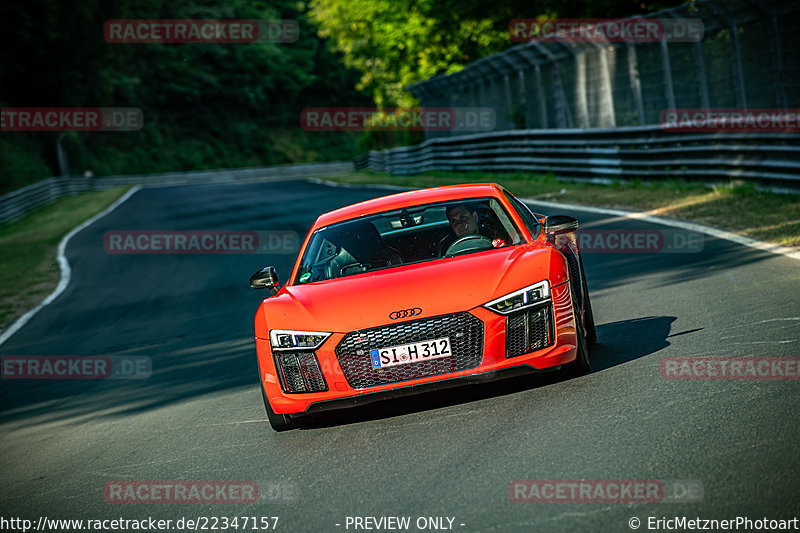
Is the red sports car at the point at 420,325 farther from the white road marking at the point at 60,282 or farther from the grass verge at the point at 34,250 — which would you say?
the grass verge at the point at 34,250

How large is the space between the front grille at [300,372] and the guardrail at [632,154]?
9.79m

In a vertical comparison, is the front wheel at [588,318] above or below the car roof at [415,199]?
below

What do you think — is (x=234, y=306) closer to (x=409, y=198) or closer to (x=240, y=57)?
(x=409, y=198)

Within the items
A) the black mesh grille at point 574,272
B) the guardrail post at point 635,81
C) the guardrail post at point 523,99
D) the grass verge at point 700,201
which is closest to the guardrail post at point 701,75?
the grass verge at point 700,201

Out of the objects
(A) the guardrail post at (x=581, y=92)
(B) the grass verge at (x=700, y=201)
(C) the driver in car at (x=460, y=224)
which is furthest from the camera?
(A) the guardrail post at (x=581, y=92)

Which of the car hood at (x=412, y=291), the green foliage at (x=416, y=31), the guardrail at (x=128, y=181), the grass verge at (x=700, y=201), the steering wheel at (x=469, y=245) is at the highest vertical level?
Answer: the green foliage at (x=416, y=31)

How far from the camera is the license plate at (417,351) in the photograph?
19.1ft

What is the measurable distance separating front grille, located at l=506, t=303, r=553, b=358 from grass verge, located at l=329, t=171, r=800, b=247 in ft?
19.8

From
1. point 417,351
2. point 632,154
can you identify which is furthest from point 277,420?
point 632,154

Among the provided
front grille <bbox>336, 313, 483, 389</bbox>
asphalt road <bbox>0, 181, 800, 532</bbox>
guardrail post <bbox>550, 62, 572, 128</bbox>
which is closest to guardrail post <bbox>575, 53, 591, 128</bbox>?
guardrail post <bbox>550, 62, 572, 128</bbox>

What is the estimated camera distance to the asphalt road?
452 centimetres

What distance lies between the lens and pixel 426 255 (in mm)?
7043

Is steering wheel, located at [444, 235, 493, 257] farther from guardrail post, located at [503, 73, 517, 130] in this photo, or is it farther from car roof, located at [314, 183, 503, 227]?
guardrail post, located at [503, 73, 517, 130]

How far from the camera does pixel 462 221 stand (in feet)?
23.5
